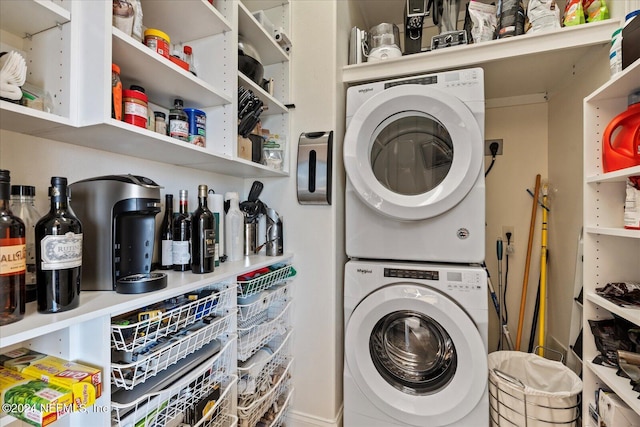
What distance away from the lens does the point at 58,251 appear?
2.08 ft

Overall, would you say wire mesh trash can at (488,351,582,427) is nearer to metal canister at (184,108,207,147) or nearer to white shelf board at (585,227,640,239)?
white shelf board at (585,227,640,239)

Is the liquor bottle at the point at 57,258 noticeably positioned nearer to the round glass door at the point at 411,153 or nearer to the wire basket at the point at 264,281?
the wire basket at the point at 264,281

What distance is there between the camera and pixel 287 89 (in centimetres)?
160

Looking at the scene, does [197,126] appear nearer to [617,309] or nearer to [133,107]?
[133,107]

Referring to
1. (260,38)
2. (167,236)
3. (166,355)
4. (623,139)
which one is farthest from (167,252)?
(623,139)

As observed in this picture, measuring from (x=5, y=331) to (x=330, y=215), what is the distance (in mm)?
1178

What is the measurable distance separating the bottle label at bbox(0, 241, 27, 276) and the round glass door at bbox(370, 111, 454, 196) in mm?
1288

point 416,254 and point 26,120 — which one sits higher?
point 26,120

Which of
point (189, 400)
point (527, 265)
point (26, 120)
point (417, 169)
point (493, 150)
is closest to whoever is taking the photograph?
point (26, 120)

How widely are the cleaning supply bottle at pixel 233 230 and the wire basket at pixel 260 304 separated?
226 mm

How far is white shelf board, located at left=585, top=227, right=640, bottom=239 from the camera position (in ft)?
2.95

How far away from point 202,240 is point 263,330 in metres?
0.56

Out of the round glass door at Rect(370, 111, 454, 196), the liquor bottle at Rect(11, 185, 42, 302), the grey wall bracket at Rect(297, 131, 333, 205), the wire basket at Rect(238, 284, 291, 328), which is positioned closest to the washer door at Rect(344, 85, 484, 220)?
the round glass door at Rect(370, 111, 454, 196)

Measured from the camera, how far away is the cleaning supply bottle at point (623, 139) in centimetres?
98
